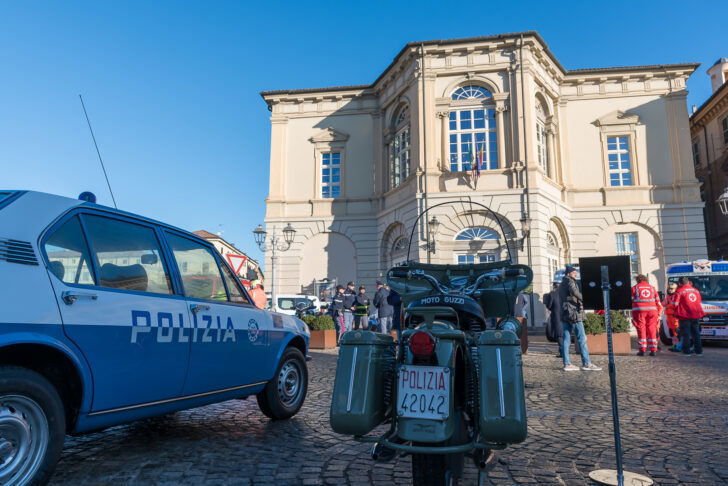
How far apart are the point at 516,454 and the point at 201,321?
2.73 m

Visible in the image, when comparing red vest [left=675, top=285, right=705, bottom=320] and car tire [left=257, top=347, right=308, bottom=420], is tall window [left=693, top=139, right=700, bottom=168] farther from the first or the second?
car tire [left=257, top=347, right=308, bottom=420]

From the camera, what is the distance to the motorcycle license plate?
8.63ft

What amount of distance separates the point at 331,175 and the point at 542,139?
10.6 meters

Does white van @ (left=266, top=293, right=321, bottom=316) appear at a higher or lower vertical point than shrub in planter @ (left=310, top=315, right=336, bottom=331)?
higher

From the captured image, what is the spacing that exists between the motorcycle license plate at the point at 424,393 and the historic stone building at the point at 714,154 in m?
33.1

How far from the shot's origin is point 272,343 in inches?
197

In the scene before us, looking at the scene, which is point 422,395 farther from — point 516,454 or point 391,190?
point 391,190

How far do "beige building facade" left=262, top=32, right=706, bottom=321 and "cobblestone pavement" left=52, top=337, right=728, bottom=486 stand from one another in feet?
47.1

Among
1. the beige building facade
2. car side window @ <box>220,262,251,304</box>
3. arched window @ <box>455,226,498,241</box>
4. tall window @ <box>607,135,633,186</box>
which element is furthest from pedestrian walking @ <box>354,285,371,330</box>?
tall window @ <box>607,135,633,186</box>

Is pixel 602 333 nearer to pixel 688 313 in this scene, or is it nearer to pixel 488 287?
pixel 688 313

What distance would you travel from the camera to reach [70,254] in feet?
10.3

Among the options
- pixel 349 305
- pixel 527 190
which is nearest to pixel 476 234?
pixel 527 190

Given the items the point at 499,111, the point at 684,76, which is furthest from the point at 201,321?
the point at 684,76

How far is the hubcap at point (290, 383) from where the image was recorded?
5.18 metres
